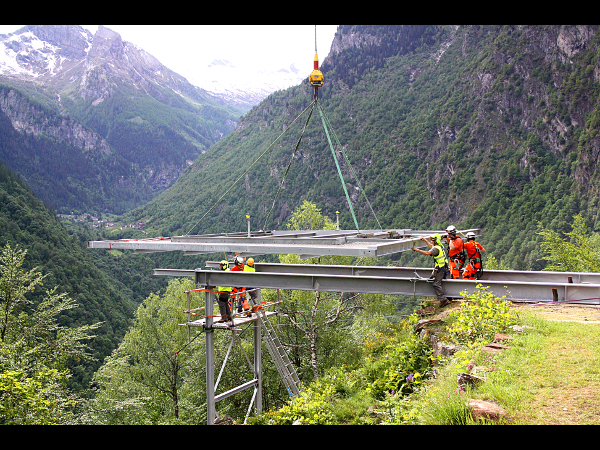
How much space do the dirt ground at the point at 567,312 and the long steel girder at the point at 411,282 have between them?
28.1 inches

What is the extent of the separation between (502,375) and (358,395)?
4.61 metres

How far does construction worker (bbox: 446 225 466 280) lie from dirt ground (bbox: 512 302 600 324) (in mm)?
1665

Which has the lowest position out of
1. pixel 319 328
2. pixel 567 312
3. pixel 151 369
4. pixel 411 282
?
pixel 151 369

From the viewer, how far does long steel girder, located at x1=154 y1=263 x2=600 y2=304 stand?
9922mm

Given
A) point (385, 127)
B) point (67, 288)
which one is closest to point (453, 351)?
point (67, 288)

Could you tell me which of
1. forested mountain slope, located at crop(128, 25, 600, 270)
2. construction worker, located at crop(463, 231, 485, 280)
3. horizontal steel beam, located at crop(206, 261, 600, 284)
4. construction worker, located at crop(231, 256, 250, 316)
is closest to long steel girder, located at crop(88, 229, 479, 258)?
horizontal steel beam, located at crop(206, 261, 600, 284)

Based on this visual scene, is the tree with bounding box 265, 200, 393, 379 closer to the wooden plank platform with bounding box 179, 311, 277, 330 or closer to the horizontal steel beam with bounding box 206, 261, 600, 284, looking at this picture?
the wooden plank platform with bounding box 179, 311, 277, 330

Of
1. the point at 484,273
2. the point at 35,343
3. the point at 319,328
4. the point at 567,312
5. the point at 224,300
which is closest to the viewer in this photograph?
the point at 567,312

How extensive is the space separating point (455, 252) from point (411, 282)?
1994 mm

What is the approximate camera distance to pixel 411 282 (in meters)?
10.9

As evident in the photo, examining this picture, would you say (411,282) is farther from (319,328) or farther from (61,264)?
(61,264)

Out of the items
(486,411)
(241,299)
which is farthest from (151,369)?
(486,411)

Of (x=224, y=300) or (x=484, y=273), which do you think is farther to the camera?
(x=224, y=300)

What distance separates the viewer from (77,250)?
125250 millimetres
